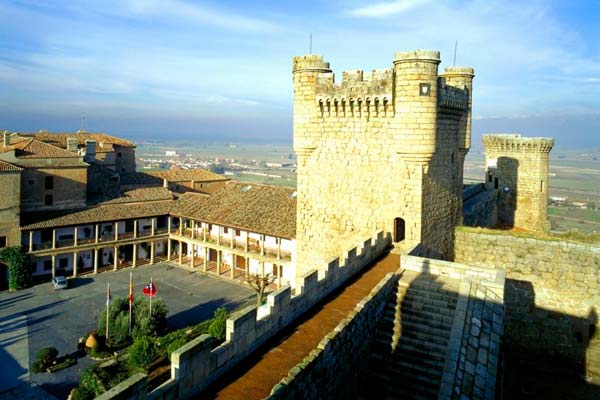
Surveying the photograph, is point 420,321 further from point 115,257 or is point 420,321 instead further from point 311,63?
point 115,257

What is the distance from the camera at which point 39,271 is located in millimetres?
36500

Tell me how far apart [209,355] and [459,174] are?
13140 millimetres

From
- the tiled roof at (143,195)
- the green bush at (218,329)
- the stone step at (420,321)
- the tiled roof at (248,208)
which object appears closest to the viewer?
the stone step at (420,321)

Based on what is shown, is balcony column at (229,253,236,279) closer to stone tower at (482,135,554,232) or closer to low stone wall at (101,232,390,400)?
stone tower at (482,135,554,232)

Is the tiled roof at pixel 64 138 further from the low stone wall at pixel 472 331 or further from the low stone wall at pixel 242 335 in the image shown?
the low stone wall at pixel 472 331

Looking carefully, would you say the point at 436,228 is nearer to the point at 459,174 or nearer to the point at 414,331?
the point at 459,174

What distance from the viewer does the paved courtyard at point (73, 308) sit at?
22061 millimetres

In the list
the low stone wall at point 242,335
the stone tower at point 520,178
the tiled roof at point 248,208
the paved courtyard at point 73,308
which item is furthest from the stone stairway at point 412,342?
the tiled roof at point 248,208

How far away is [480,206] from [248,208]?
19.7 m

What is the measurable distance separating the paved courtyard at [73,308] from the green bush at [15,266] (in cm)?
68

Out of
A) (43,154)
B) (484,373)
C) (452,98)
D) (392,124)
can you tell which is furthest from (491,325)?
(43,154)

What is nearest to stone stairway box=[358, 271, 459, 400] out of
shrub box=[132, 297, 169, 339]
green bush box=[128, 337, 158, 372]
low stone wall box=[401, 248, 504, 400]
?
low stone wall box=[401, 248, 504, 400]

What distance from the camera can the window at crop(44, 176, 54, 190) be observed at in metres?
37.0

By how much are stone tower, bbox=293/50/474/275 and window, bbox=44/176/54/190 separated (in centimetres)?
2803
